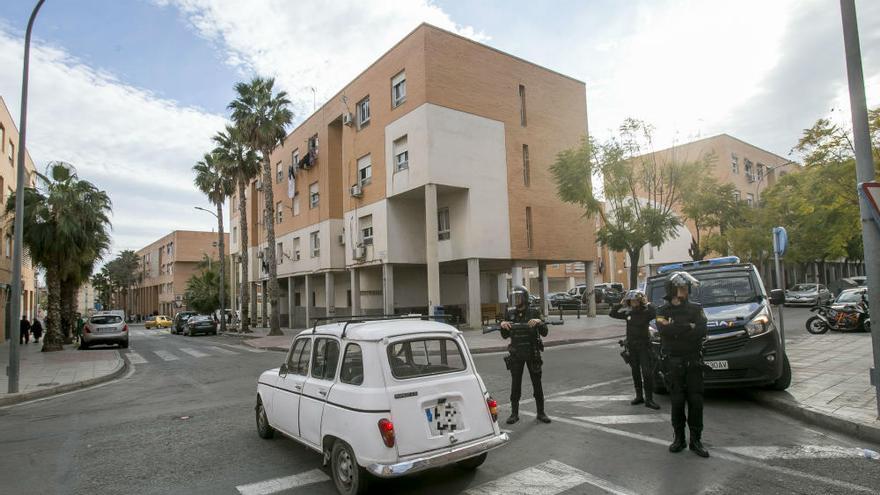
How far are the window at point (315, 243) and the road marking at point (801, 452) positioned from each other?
28.9 m

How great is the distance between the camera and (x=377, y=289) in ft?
95.9

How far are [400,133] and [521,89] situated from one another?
7247mm

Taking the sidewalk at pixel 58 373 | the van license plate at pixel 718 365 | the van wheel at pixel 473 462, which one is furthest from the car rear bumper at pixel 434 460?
the sidewalk at pixel 58 373

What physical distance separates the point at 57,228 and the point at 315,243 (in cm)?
1433

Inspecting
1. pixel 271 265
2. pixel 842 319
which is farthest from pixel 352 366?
pixel 271 265

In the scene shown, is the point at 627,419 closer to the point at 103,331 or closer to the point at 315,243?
the point at 103,331

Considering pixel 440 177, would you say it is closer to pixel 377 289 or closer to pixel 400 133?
pixel 400 133

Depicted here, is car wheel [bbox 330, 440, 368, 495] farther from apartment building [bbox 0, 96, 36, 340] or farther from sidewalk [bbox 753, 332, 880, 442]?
apartment building [bbox 0, 96, 36, 340]

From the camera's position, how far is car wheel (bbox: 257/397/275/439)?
6.36 meters

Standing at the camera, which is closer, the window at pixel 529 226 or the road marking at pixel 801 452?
the road marking at pixel 801 452

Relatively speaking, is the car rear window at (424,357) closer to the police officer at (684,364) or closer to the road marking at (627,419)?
the police officer at (684,364)

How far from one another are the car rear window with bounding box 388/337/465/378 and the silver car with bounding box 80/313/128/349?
2337 cm

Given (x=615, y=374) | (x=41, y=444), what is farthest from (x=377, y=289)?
(x=41, y=444)

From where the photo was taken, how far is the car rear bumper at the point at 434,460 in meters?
4.07
